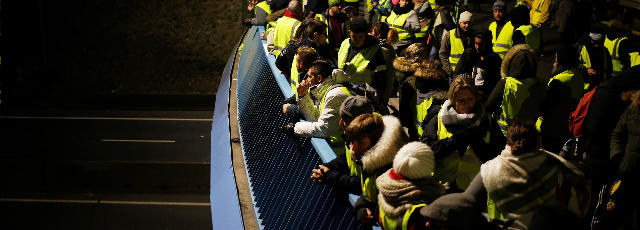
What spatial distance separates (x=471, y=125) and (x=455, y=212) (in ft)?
5.73

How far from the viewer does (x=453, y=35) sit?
8.70m

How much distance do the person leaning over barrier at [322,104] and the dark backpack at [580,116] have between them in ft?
7.87

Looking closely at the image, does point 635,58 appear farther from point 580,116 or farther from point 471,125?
point 471,125

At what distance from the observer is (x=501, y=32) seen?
8.66 m

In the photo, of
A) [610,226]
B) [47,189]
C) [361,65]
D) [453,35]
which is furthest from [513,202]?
[47,189]

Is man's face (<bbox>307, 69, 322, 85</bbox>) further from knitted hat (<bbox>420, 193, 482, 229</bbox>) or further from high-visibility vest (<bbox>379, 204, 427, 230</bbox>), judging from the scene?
knitted hat (<bbox>420, 193, 482, 229</bbox>)

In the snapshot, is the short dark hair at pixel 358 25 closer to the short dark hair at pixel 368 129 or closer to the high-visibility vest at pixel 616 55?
the short dark hair at pixel 368 129

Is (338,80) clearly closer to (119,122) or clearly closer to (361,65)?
(361,65)

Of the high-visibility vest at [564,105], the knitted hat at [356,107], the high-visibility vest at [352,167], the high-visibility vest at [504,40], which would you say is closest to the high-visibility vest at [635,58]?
the high-visibility vest at [504,40]

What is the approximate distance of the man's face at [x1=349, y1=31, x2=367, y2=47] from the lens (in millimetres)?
6652

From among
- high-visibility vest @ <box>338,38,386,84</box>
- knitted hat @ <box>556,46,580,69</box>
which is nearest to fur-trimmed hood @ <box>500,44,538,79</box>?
knitted hat @ <box>556,46,580,69</box>

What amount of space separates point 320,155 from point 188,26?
22961 millimetres

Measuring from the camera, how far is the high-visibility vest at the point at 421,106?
213 inches

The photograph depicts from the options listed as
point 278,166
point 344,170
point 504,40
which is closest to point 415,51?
point 504,40
